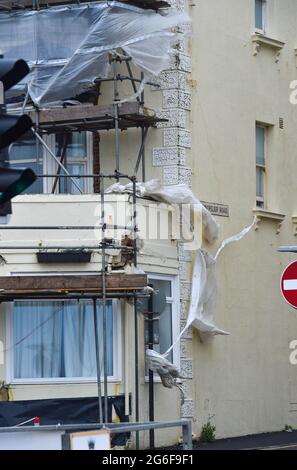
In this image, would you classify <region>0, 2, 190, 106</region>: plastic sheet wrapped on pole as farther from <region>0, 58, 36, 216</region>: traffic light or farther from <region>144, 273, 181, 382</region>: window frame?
<region>0, 58, 36, 216</region>: traffic light

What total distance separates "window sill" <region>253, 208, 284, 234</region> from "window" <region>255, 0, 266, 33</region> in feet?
11.4

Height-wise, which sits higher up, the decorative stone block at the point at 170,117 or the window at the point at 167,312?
the decorative stone block at the point at 170,117

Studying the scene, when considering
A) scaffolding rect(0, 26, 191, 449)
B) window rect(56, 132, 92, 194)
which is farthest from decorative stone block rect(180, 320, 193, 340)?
window rect(56, 132, 92, 194)

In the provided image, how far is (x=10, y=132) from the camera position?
27.5ft

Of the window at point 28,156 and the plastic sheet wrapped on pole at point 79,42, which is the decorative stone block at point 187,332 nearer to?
the window at point 28,156

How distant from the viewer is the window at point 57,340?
1989 cm

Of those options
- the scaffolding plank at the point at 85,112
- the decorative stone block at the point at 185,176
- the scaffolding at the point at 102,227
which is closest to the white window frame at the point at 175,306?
the scaffolding at the point at 102,227

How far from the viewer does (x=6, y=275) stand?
19562mm

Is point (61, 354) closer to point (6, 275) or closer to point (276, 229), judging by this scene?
point (6, 275)

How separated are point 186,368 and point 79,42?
18.7 feet

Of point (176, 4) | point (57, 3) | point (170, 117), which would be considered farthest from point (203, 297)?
point (57, 3)

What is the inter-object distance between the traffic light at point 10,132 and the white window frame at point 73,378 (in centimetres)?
1138

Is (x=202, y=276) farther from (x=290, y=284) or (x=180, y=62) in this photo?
(x=290, y=284)
